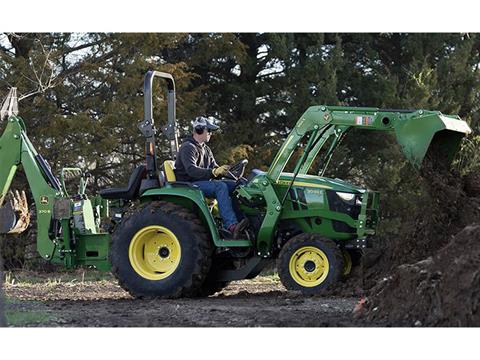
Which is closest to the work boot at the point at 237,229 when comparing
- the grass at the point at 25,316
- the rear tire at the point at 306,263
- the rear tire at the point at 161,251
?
the rear tire at the point at 161,251

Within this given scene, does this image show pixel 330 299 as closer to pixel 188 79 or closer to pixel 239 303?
pixel 239 303

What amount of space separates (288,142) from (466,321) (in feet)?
13.7

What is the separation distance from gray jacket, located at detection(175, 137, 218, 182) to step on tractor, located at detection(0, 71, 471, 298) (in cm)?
11

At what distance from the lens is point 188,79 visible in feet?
65.5

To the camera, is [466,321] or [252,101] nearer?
[466,321]

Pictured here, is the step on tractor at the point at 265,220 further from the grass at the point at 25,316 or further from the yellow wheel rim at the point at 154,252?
the grass at the point at 25,316

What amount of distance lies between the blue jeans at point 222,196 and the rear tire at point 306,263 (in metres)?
0.74

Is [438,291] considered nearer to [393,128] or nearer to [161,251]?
[393,128]

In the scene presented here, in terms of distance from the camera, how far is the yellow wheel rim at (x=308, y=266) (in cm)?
1012

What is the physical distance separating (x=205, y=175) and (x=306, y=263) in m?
1.55

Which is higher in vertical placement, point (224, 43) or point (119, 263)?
point (224, 43)

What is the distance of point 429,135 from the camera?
9758 millimetres

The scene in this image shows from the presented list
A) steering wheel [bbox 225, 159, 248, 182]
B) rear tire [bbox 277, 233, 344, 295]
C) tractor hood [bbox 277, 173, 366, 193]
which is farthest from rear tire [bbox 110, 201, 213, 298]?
tractor hood [bbox 277, 173, 366, 193]

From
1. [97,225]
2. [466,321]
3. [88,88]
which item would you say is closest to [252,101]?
[88,88]
